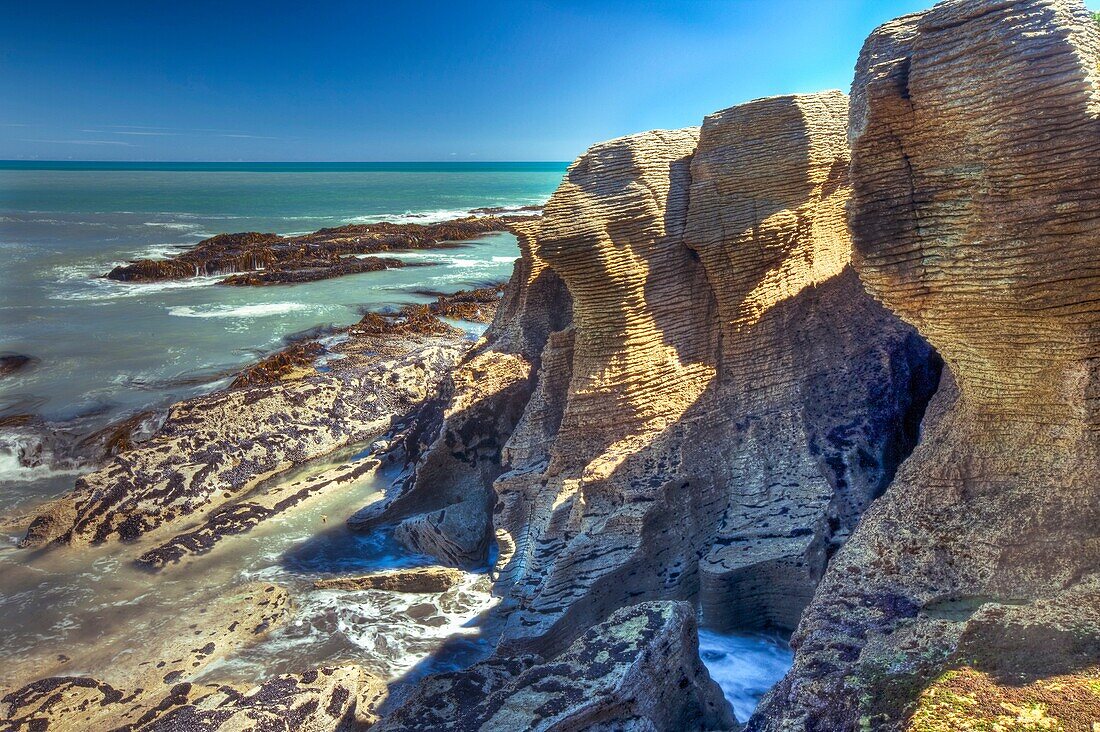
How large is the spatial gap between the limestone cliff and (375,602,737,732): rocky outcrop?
1.39 metres

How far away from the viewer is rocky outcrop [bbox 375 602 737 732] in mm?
4500

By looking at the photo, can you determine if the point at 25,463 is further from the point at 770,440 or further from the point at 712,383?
the point at 770,440

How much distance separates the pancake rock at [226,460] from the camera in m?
9.77

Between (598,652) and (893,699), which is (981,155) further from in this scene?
(598,652)

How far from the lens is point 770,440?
7.26 metres

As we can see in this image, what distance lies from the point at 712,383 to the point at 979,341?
10.3ft

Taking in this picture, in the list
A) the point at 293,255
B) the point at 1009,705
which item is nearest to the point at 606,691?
the point at 1009,705

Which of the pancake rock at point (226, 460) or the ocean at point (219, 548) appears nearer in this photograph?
the ocean at point (219, 548)

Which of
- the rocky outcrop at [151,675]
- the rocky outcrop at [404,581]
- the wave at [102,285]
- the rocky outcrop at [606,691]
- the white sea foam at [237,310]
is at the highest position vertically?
the wave at [102,285]

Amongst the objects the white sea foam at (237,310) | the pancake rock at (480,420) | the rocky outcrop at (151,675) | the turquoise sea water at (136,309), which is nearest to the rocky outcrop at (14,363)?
the turquoise sea water at (136,309)

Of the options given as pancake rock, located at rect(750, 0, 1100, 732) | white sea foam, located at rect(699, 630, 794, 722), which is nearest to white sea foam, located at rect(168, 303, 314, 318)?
white sea foam, located at rect(699, 630, 794, 722)

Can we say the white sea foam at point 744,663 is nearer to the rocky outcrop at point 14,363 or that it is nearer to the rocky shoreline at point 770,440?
the rocky shoreline at point 770,440

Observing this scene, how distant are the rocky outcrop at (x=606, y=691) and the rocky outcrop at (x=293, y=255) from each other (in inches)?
981

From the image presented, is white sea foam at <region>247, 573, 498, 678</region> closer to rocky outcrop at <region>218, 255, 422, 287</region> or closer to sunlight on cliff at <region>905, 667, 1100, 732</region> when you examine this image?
sunlight on cliff at <region>905, 667, 1100, 732</region>
